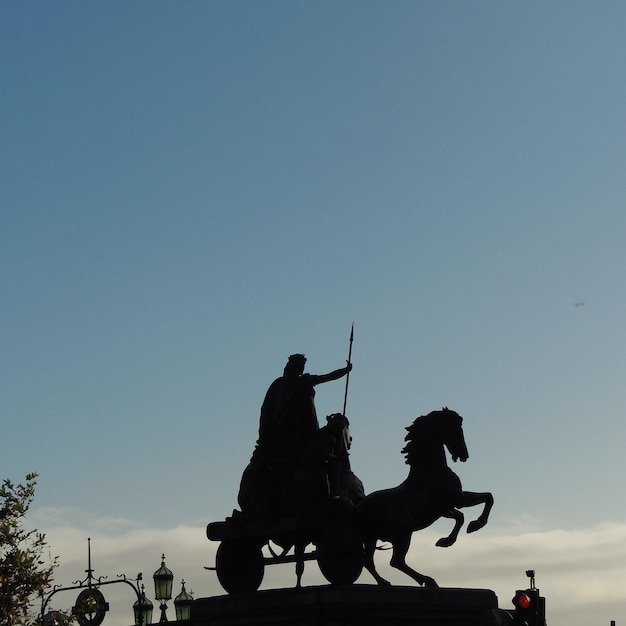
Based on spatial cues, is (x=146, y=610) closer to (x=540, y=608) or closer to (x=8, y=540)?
(x=8, y=540)

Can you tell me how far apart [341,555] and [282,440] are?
90.6 inches

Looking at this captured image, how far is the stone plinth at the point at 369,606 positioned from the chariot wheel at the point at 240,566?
2.61ft

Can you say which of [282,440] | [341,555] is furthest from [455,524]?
[282,440]

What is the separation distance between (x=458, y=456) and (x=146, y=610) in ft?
31.2

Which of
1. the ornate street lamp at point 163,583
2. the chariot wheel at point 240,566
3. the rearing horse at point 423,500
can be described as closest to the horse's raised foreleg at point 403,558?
the rearing horse at point 423,500

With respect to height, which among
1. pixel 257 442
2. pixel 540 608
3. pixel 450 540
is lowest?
pixel 540 608

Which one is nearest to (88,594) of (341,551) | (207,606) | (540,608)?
(207,606)

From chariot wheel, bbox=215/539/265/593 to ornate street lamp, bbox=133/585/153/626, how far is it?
18.6 feet

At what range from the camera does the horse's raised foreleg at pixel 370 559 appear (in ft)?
73.2

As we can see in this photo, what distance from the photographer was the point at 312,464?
2278 centimetres

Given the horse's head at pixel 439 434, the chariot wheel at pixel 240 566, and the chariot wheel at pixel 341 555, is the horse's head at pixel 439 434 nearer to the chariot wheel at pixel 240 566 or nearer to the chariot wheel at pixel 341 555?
the chariot wheel at pixel 341 555

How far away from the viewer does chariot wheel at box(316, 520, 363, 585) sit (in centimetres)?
2212

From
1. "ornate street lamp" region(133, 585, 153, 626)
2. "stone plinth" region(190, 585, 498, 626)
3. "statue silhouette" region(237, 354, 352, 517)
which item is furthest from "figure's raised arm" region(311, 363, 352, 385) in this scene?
"ornate street lamp" region(133, 585, 153, 626)

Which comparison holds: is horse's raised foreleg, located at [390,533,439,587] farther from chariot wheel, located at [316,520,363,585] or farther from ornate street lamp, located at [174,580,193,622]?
ornate street lamp, located at [174,580,193,622]
